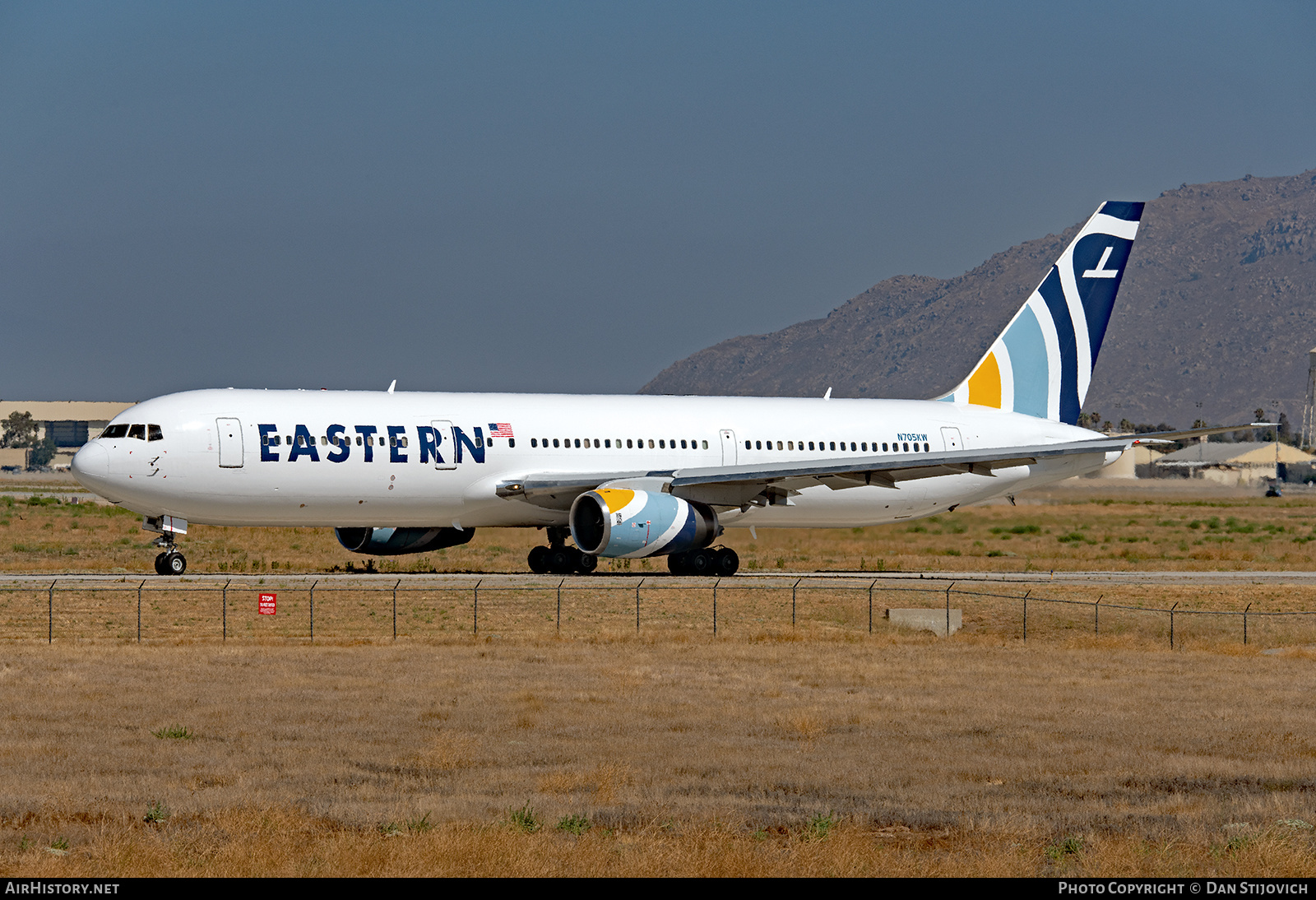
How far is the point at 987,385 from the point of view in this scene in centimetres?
4850

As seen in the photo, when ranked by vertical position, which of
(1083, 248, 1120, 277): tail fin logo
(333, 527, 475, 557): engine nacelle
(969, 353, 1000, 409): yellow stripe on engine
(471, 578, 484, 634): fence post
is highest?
(1083, 248, 1120, 277): tail fin logo

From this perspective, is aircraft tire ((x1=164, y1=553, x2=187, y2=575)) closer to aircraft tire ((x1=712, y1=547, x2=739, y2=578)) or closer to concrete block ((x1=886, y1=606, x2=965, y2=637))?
aircraft tire ((x1=712, y1=547, x2=739, y2=578))

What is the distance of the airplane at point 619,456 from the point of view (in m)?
36.6

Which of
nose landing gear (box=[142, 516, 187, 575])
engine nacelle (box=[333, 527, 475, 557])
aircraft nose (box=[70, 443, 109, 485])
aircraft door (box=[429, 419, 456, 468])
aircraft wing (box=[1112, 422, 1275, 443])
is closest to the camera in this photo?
aircraft nose (box=[70, 443, 109, 485])

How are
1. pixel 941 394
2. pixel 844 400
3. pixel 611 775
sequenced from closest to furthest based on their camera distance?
1. pixel 611 775
2. pixel 844 400
3. pixel 941 394

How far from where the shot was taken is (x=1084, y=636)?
3156cm

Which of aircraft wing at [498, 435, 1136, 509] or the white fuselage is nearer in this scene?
the white fuselage

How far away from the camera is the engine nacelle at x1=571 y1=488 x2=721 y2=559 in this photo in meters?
37.2

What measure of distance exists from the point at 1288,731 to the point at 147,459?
84.5ft

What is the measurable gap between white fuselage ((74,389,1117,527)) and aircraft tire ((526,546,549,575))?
1.32 meters

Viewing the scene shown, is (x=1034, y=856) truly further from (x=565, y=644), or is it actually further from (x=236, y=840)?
(x=565, y=644)

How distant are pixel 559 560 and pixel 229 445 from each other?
31.7 ft

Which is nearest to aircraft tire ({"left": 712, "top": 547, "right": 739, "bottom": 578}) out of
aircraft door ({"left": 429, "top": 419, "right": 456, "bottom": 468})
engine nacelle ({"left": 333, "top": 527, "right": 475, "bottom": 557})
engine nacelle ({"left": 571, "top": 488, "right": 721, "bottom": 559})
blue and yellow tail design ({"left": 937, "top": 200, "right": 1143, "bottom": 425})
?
engine nacelle ({"left": 571, "top": 488, "right": 721, "bottom": 559})

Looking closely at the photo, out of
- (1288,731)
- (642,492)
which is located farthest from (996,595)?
(1288,731)
